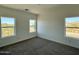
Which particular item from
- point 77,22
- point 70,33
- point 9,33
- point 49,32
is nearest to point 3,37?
point 9,33

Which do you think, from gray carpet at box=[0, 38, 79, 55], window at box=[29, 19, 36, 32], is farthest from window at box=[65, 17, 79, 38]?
window at box=[29, 19, 36, 32]

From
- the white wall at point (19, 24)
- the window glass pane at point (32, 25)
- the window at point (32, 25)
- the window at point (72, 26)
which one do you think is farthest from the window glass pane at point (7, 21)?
the window at point (72, 26)

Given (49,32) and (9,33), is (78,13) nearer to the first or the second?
(49,32)

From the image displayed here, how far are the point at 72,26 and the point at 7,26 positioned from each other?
365 centimetres

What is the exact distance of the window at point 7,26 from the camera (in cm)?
432

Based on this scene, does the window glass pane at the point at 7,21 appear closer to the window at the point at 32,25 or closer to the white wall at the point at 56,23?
the window at the point at 32,25

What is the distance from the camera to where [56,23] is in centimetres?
527

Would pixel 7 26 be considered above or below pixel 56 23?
below

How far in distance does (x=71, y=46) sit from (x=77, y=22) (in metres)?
1.30

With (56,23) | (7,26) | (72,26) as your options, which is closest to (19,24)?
(7,26)

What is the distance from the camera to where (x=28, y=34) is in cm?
643

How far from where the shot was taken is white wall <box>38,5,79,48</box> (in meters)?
4.25

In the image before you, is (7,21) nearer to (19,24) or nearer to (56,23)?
(19,24)
